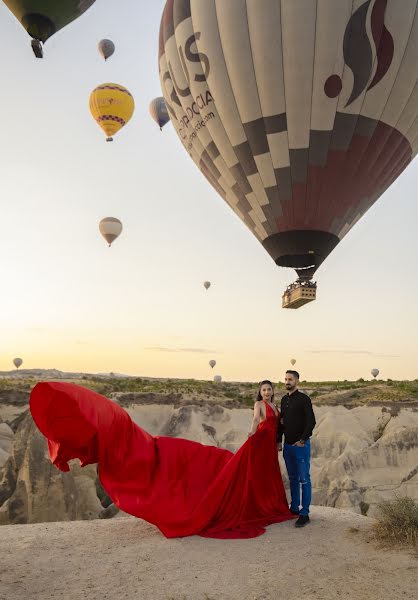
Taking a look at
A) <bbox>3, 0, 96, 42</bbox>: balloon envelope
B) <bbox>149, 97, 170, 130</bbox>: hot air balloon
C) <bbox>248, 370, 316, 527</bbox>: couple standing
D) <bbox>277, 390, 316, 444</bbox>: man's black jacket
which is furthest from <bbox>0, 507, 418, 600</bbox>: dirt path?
<bbox>149, 97, 170, 130</bbox>: hot air balloon

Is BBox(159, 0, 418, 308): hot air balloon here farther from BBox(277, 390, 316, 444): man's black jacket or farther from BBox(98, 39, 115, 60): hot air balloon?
BBox(98, 39, 115, 60): hot air balloon

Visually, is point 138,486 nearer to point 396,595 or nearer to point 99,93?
point 396,595

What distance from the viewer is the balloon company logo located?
1545cm

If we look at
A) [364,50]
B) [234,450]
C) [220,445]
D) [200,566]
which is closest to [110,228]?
[220,445]

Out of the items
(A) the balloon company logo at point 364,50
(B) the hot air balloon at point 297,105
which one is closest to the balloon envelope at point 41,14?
(B) the hot air balloon at point 297,105

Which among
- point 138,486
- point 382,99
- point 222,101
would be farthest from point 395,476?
point 138,486

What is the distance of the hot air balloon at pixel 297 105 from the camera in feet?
51.5

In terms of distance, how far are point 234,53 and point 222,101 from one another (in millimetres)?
1493

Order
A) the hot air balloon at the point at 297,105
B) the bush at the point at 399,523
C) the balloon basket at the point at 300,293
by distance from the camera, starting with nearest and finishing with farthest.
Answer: the bush at the point at 399,523 < the hot air balloon at the point at 297,105 < the balloon basket at the point at 300,293

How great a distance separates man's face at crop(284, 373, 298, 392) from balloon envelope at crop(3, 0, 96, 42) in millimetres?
16933

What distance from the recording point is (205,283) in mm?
55344

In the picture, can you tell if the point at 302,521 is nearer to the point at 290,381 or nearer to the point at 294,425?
the point at 294,425

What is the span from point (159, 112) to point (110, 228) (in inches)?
372

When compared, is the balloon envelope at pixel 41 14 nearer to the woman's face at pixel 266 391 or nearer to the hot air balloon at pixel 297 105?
the hot air balloon at pixel 297 105
